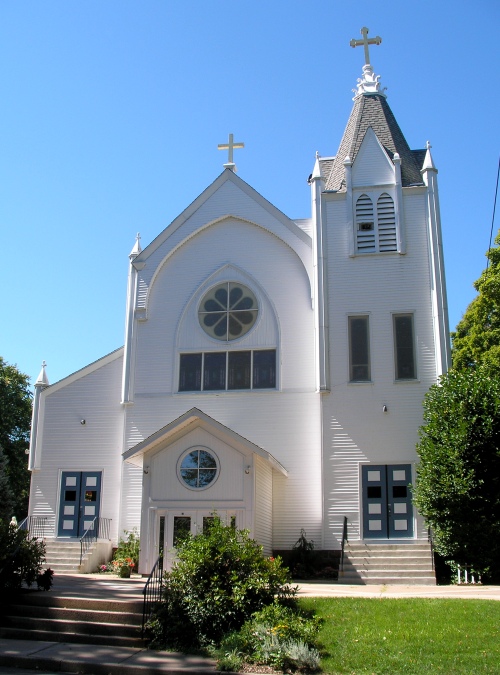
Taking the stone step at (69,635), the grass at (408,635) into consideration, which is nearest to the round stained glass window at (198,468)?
the grass at (408,635)

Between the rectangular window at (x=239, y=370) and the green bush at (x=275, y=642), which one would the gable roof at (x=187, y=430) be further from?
the green bush at (x=275, y=642)

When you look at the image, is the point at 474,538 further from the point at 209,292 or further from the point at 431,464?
the point at 209,292

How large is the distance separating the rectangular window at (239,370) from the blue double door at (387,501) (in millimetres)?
4940

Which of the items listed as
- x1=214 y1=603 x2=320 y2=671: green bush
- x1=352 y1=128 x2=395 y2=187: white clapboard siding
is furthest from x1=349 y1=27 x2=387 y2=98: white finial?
x1=214 y1=603 x2=320 y2=671: green bush

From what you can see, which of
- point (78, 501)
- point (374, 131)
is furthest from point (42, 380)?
point (374, 131)

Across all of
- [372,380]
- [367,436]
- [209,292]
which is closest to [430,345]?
[372,380]

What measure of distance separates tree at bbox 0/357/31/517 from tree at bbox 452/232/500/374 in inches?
1053

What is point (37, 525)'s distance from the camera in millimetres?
24234

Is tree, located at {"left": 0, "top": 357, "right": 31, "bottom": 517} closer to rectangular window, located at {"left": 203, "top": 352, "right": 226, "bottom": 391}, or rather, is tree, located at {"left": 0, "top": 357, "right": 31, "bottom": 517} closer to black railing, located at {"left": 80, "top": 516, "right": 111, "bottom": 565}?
black railing, located at {"left": 80, "top": 516, "right": 111, "bottom": 565}

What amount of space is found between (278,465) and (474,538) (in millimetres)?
5983

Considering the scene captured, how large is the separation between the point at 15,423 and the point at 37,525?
70.8 feet

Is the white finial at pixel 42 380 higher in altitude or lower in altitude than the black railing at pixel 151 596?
higher

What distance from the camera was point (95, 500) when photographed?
24359 millimetres

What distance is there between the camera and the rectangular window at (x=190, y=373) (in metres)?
24.6
